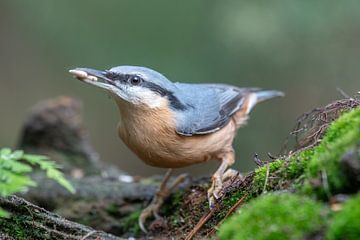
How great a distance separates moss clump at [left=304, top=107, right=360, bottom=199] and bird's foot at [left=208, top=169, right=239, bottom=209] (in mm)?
1122

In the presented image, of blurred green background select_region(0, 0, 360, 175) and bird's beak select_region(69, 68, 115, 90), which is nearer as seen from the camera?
bird's beak select_region(69, 68, 115, 90)

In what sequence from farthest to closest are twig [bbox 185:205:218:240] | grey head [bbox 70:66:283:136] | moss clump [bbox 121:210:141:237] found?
moss clump [bbox 121:210:141:237], grey head [bbox 70:66:283:136], twig [bbox 185:205:218:240]

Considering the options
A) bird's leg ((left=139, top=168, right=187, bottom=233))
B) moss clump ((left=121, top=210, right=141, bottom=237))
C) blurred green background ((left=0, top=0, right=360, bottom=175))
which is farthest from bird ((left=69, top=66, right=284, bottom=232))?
blurred green background ((left=0, top=0, right=360, bottom=175))

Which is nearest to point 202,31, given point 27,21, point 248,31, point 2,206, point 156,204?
point 248,31

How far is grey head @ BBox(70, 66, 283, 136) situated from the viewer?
463cm

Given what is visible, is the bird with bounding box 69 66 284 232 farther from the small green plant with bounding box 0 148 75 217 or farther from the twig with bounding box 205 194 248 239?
A: the small green plant with bounding box 0 148 75 217

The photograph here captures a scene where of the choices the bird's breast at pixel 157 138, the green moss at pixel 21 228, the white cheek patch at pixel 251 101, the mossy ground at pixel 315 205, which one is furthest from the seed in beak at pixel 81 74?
the white cheek patch at pixel 251 101

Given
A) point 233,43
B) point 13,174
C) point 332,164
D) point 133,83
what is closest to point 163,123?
point 133,83

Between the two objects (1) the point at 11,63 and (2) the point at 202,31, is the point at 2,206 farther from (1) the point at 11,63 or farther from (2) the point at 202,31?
(1) the point at 11,63

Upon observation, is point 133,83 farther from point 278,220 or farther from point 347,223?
point 347,223

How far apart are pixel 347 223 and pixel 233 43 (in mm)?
6353

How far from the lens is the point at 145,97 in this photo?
4.84m

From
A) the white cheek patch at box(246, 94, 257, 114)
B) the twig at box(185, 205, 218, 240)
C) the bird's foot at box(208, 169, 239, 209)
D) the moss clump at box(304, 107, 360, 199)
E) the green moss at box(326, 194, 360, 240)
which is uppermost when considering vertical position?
the moss clump at box(304, 107, 360, 199)

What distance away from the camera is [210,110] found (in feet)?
18.2
